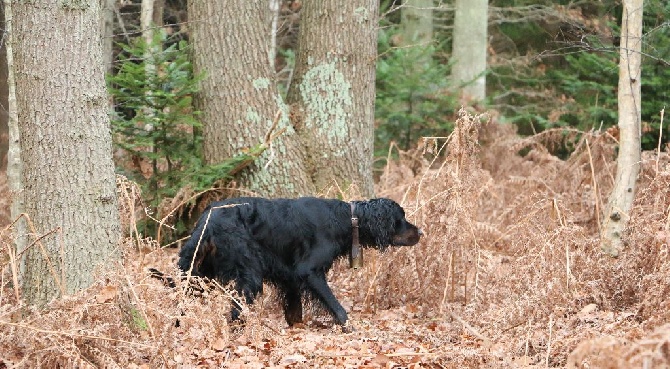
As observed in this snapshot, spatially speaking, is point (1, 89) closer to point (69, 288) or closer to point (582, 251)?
point (69, 288)

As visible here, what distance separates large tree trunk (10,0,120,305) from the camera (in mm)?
4848

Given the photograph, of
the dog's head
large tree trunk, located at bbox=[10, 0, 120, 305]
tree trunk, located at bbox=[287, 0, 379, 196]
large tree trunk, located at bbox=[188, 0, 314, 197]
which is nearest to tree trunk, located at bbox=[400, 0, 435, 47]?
tree trunk, located at bbox=[287, 0, 379, 196]

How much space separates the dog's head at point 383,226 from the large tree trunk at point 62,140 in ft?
7.65

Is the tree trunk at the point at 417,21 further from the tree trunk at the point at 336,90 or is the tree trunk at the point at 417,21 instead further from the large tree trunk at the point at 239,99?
the large tree trunk at the point at 239,99

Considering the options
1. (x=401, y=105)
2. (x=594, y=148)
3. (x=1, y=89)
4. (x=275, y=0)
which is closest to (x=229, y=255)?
(x=594, y=148)

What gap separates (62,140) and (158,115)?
3.27 meters

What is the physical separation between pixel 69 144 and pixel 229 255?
1.73 metres

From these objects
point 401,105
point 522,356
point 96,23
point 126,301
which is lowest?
point 522,356

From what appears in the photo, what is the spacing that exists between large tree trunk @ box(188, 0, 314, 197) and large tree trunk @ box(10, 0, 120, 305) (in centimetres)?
324

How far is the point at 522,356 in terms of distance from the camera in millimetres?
4648

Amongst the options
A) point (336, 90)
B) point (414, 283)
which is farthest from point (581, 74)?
point (414, 283)

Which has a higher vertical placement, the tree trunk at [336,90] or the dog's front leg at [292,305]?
the tree trunk at [336,90]

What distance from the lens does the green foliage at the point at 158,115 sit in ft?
26.2

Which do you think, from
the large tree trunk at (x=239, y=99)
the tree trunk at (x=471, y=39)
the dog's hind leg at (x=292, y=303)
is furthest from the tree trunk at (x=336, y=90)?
the tree trunk at (x=471, y=39)
